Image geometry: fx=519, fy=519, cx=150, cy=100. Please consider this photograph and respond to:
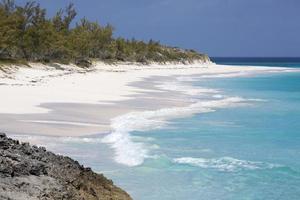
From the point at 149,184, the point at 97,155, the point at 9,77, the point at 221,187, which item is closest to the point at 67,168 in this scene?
the point at 149,184

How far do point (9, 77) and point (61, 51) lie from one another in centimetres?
2278

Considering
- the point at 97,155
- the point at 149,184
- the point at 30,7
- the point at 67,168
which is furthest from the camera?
the point at 30,7

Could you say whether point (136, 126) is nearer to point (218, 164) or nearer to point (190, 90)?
point (218, 164)

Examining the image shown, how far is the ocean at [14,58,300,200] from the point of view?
336 inches

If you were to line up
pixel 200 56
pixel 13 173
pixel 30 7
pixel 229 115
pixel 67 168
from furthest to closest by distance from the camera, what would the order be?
pixel 200 56, pixel 30 7, pixel 229 115, pixel 67 168, pixel 13 173

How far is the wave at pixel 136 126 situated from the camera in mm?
10742

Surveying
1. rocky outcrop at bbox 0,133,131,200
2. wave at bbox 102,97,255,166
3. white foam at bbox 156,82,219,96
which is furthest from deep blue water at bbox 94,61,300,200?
white foam at bbox 156,82,219,96

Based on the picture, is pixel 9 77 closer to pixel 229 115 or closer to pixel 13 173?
pixel 229 115

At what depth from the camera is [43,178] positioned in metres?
5.68

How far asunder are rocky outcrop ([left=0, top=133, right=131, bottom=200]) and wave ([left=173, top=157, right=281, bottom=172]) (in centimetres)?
391

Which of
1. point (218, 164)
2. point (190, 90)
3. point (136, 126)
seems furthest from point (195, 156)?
point (190, 90)

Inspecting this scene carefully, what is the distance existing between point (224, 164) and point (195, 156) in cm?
89

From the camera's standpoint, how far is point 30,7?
177 feet

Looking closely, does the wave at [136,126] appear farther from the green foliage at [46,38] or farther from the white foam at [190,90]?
the green foliage at [46,38]
